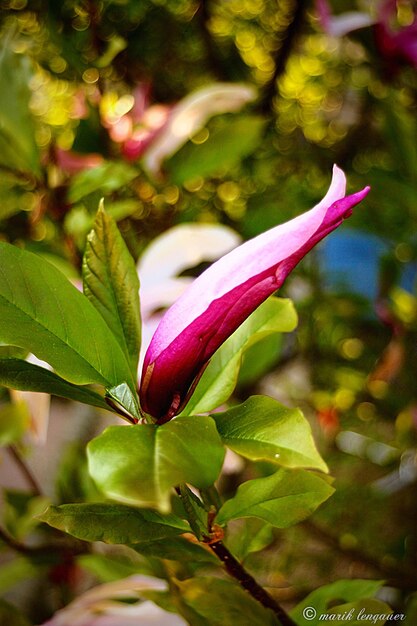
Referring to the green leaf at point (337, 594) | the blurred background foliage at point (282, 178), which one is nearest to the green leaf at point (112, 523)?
the green leaf at point (337, 594)

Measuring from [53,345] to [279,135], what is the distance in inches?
30.6

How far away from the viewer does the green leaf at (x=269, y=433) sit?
26cm

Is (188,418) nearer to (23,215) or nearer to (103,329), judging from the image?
(103,329)

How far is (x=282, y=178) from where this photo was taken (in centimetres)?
96

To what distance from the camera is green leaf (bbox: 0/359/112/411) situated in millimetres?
277

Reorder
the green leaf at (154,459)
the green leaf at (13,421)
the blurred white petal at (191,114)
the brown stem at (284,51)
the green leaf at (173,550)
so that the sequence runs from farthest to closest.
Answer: the brown stem at (284,51) < the blurred white petal at (191,114) < the green leaf at (13,421) < the green leaf at (173,550) < the green leaf at (154,459)

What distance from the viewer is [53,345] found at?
279mm

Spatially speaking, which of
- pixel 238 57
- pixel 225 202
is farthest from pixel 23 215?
pixel 238 57

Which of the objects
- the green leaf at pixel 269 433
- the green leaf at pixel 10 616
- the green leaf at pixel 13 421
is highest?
the green leaf at pixel 269 433

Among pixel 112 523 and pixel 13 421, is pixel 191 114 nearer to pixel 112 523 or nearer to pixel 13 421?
pixel 13 421

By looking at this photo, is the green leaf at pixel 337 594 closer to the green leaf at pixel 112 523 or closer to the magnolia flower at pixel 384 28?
the green leaf at pixel 112 523

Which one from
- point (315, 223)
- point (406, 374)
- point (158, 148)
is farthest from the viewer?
point (406, 374)

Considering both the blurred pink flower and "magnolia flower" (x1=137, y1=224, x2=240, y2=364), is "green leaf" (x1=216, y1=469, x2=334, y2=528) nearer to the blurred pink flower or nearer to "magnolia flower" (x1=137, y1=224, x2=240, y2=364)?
"magnolia flower" (x1=137, y1=224, x2=240, y2=364)

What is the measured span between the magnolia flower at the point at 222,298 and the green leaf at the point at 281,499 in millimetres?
65
